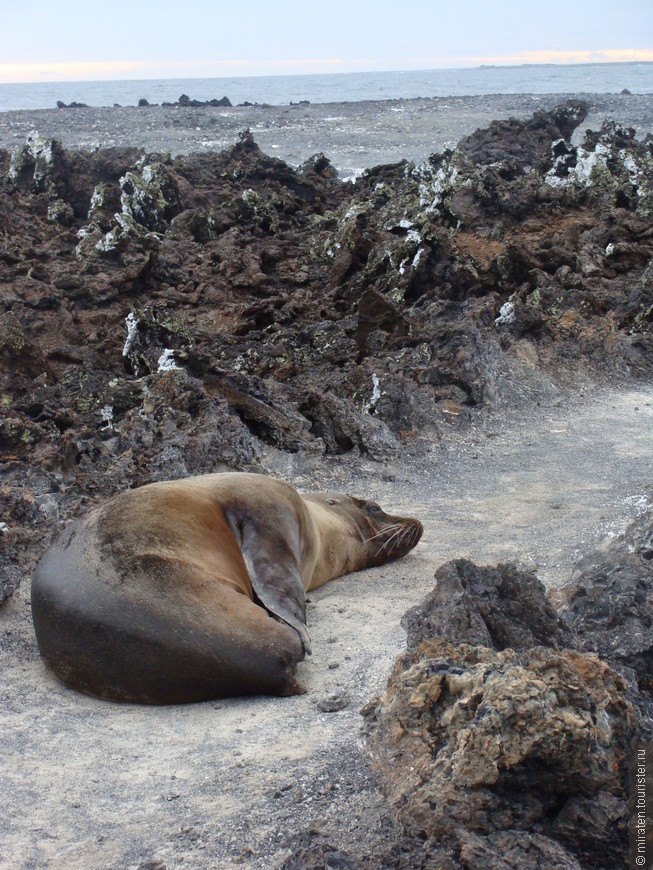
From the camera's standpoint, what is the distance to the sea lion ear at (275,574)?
4.19m

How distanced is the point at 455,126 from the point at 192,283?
23764 millimetres

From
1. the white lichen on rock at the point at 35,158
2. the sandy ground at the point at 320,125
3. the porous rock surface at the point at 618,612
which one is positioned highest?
the sandy ground at the point at 320,125

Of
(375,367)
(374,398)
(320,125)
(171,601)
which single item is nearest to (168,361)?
(374,398)

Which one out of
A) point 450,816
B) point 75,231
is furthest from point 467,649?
point 75,231

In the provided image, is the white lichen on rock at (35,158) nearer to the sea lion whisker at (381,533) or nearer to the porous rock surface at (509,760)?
the sea lion whisker at (381,533)

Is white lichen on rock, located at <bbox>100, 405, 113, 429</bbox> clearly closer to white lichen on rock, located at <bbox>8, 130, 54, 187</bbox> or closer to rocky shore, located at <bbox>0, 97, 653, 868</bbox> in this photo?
rocky shore, located at <bbox>0, 97, 653, 868</bbox>

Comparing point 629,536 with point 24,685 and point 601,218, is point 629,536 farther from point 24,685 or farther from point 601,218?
point 601,218

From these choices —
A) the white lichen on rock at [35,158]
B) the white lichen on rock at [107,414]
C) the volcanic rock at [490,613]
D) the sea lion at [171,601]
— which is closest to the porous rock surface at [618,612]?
the volcanic rock at [490,613]

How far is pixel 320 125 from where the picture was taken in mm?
34688

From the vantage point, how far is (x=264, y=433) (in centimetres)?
739

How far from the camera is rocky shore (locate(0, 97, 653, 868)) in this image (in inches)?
97.4

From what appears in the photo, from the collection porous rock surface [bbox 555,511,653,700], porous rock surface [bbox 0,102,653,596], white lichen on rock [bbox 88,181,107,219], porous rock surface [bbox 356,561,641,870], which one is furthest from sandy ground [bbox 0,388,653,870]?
white lichen on rock [bbox 88,181,107,219]

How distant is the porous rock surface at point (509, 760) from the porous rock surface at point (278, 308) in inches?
105

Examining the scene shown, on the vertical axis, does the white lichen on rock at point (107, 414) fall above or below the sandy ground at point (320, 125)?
below
